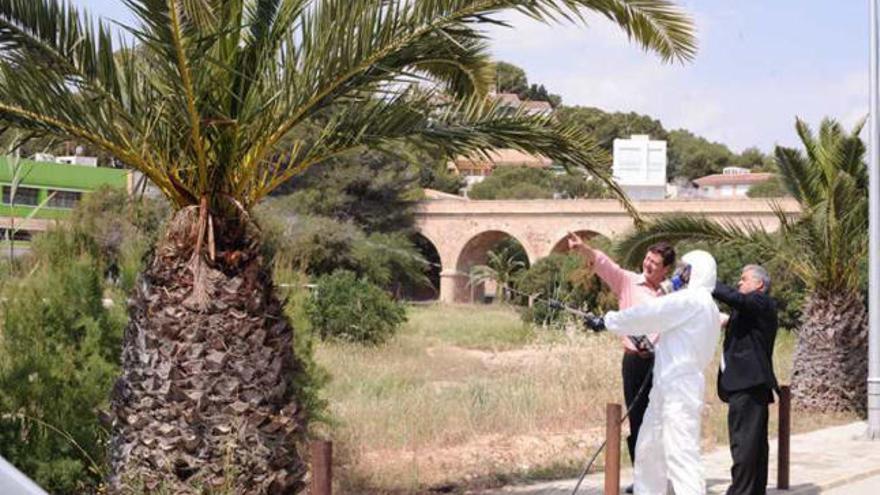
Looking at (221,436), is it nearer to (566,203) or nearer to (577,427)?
(577,427)

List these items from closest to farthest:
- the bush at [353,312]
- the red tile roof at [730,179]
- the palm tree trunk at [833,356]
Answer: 1. the palm tree trunk at [833,356]
2. the bush at [353,312]
3. the red tile roof at [730,179]

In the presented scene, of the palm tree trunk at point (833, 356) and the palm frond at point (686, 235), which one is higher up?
the palm frond at point (686, 235)

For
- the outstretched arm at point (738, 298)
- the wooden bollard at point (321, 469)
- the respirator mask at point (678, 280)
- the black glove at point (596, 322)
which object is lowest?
the wooden bollard at point (321, 469)

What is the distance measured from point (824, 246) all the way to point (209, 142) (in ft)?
35.0

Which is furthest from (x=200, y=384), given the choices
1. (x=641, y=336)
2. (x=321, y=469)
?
(x=641, y=336)

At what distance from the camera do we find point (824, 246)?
1570cm

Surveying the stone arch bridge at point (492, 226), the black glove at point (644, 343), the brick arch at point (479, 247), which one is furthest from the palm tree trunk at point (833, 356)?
the brick arch at point (479, 247)

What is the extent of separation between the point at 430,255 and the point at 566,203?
29.1 ft

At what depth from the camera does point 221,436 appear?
6.93m

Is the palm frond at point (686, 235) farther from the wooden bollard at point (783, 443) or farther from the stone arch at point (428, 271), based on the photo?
the stone arch at point (428, 271)

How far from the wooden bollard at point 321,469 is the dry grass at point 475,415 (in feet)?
11.0

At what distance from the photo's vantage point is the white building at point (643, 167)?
3684 centimetres

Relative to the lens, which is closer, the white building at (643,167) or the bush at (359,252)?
the white building at (643,167)

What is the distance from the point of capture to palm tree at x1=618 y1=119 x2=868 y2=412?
1544 centimetres
